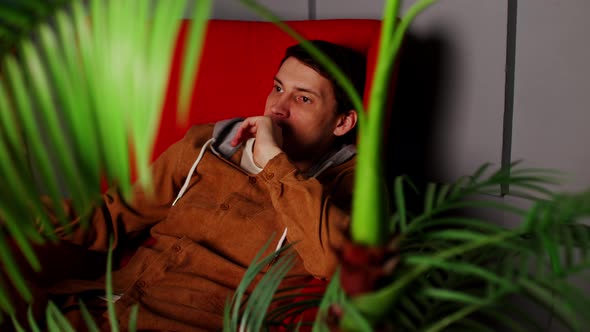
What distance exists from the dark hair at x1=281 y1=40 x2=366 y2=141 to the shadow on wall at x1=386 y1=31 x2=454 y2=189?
111mm

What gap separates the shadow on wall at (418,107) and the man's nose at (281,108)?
31cm

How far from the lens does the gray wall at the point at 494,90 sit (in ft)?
3.65

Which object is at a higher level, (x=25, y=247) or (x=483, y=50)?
(x=483, y=50)

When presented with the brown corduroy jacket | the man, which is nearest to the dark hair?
the man

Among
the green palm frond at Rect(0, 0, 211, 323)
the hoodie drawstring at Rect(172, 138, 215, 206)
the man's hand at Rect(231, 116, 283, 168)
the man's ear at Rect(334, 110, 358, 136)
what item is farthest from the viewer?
the man's ear at Rect(334, 110, 358, 136)

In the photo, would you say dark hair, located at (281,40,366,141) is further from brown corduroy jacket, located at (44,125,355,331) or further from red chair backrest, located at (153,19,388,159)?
brown corduroy jacket, located at (44,125,355,331)

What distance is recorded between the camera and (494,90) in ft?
4.05

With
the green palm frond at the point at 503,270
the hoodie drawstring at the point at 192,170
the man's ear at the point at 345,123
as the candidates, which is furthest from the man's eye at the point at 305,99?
the green palm frond at the point at 503,270

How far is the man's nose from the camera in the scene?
50.0 inches

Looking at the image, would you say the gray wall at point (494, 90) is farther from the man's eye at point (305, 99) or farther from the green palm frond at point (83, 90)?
the green palm frond at point (83, 90)

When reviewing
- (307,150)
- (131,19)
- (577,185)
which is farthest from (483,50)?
(131,19)

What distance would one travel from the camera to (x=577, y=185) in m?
1.14

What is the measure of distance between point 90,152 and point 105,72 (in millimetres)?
54

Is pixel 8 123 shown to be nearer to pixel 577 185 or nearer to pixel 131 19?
pixel 131 19
